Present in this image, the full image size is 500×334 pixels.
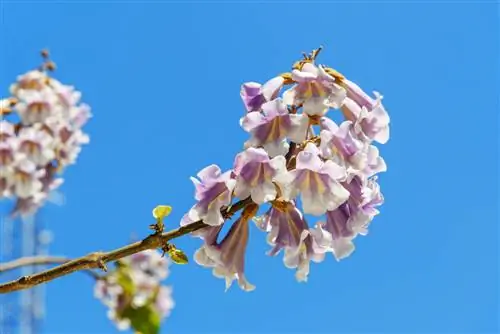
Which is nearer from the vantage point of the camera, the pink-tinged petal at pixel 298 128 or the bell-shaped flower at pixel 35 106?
the pink-tinged petal at pixel 298 128

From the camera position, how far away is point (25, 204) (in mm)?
3805

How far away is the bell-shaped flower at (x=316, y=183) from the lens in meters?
1.47

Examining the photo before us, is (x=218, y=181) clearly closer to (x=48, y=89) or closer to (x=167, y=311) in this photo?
(x=48, y=89)

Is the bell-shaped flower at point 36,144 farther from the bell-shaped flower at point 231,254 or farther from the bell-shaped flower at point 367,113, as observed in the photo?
the bell-shaped flower at point 367,113

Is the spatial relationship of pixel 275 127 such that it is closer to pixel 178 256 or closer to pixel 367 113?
pixel 367 113

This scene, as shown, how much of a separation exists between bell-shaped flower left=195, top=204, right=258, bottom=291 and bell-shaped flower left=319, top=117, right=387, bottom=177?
0.74 feet

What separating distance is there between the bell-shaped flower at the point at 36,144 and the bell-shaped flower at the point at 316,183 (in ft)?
7.63

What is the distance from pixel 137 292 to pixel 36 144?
1278 millimetres

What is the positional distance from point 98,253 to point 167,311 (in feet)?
12.5

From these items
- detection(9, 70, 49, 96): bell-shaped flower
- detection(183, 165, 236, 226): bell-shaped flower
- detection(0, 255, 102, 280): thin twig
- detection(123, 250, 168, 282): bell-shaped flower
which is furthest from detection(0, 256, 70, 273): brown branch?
detection(123, 250, 168, 282): bell-shaped flower

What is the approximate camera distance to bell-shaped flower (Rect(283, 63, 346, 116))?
1.57 m

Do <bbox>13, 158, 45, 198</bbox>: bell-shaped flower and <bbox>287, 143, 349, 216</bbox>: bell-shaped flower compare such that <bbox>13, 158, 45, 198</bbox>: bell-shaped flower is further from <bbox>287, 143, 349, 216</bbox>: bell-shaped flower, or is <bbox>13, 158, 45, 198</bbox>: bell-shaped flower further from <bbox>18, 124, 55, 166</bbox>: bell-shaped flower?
<bbox>287, 143, 349, 216</bbox>: bell-shaped flower

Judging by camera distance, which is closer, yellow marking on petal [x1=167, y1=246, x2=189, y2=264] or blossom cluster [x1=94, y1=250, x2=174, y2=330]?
yellow marking on petal [x1=167, y1=246, x2=189, y2=264]

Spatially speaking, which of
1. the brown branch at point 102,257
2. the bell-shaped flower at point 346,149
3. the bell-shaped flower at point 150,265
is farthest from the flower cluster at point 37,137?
the bell-shaped flower at point 346,149
